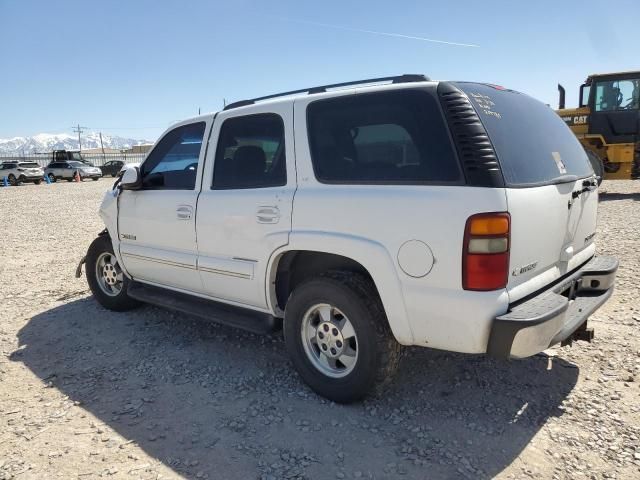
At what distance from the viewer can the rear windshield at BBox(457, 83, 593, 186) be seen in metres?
2.56

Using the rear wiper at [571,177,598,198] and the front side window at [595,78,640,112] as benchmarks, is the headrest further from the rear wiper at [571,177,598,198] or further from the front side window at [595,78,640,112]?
the front side window at [595,78,640,112]

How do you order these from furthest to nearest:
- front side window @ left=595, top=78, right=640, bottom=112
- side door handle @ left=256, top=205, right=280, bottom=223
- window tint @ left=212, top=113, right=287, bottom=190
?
front side window @ left=595, top=78, right=640, bottom=112
window tint @ left=212, top=113, right=287, bottom=190
side door handle @ left=256, top=205, right=280, bottom=223

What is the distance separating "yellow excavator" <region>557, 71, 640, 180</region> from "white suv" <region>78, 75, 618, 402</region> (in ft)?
36.4

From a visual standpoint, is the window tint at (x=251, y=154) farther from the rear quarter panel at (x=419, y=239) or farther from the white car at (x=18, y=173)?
the white car at (x=18, y=173)

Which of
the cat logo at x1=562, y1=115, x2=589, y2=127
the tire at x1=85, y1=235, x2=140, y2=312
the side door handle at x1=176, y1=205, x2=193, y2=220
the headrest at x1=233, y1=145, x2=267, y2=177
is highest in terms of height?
the cat logo at x1=562, y1=115, x2=589, y2=127

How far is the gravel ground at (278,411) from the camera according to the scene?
2.53 metres

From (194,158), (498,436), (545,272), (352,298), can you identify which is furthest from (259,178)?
(498,436)

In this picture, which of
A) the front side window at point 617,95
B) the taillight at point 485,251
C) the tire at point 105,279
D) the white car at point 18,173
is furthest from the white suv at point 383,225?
the white car at point 18,173

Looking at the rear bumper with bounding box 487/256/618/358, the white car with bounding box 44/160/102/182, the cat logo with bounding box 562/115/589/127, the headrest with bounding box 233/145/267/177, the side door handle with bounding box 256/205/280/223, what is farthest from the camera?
the white car with bounding box 44/160/102/182

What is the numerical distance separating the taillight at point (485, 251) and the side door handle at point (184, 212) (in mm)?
2278

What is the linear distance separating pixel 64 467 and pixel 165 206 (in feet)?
6.92

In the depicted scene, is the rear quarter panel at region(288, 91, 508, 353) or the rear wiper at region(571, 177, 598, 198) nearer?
the rear quarter panel at region(288, 91, 508, 353)

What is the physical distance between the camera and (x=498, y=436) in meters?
2.71

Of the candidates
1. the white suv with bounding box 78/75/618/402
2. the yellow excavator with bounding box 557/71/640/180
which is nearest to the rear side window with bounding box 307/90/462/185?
the white suv with bounding box 78/75/618/402
